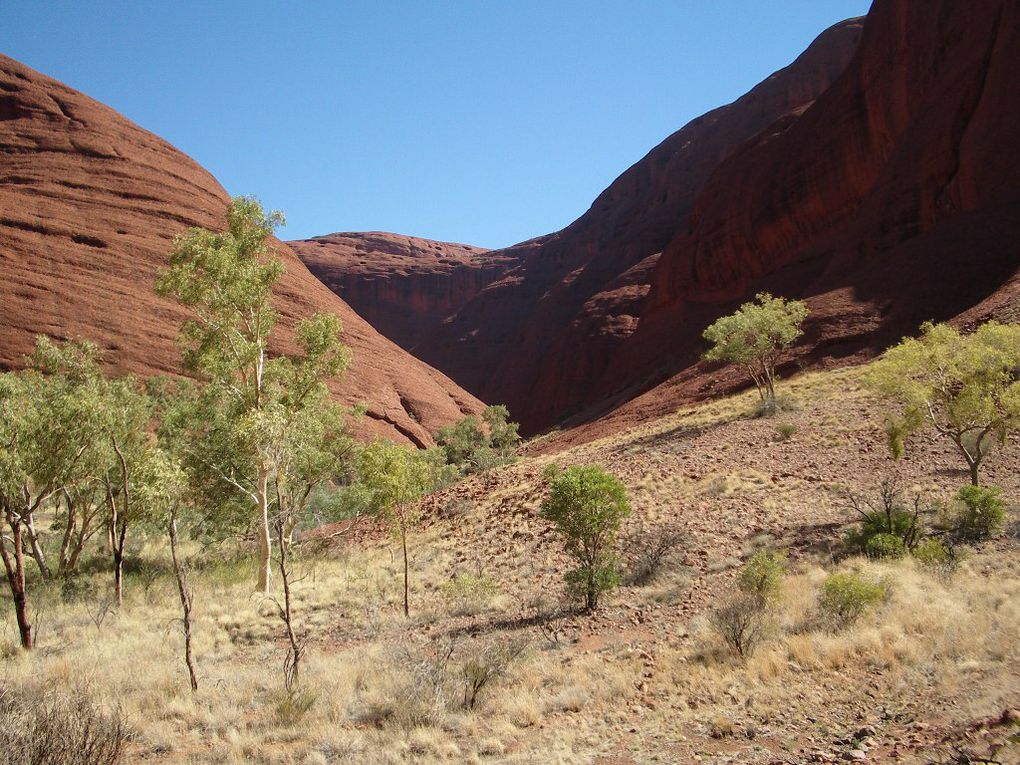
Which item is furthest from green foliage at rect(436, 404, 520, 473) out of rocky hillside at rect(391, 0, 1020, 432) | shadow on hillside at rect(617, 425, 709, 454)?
shadow on hillside at rect(617, 425, 709, 454)

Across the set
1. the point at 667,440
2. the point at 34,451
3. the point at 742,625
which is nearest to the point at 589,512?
the point at 742,625

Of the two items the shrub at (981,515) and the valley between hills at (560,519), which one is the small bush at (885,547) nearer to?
the valley between hills at (560,519)

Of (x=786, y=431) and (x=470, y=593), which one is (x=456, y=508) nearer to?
(x=470, y=593)

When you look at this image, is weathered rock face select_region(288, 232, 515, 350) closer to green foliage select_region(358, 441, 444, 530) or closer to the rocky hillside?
the rocky hillside

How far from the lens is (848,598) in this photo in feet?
25.1

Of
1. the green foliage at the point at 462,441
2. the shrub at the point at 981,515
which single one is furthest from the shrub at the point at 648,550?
the green foliage at the point at 462,441

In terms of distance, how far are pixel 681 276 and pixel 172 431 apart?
156 feet

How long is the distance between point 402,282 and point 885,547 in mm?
114080

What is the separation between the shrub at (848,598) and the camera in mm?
7641

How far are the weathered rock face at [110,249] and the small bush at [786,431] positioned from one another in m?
25.1

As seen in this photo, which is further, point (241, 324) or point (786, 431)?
point (786, 431)

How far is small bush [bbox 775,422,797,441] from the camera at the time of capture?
1909 cm

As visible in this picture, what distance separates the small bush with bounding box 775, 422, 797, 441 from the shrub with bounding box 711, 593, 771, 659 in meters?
11.7

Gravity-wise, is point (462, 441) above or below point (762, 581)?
above
